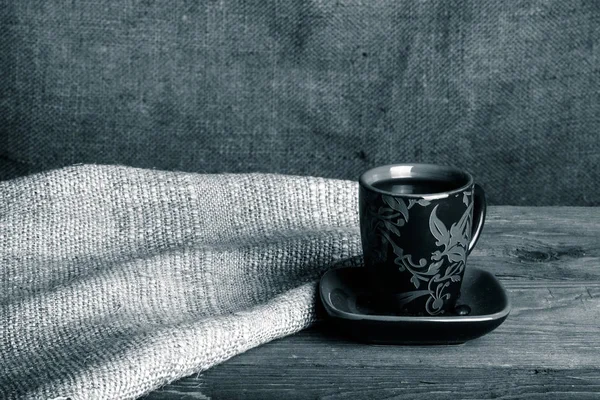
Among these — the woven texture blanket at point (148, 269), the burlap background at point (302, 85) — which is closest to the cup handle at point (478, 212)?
the woven texture blanket at point (148, 269)

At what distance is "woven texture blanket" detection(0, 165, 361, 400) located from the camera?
0.62 m

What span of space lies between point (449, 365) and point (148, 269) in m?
0.31

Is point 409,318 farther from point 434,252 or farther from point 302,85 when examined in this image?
point 302,85

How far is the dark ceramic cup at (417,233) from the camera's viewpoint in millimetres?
630

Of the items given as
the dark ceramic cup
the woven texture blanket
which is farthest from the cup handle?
the woven texture blanket

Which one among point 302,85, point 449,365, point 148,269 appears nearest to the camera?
point 449,365

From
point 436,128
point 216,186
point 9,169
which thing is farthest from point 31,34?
point 436,128

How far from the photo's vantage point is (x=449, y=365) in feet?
2.06

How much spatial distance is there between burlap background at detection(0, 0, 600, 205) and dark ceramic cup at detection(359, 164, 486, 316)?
52 cm

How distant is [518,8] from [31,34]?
29.0 inches

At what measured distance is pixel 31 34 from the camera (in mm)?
1165

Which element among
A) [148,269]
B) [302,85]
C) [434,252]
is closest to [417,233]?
[434,252]

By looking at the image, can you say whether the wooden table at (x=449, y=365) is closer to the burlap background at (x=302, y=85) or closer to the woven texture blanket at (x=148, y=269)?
the woven texture blanket at (x=148, y=269)

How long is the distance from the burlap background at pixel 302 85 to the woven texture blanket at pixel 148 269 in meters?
0.32
